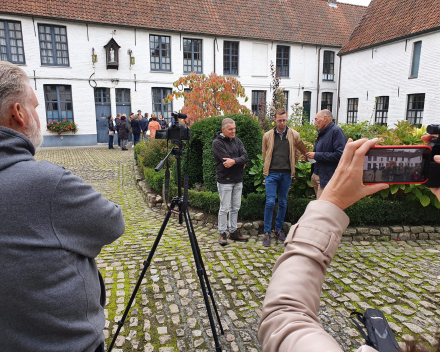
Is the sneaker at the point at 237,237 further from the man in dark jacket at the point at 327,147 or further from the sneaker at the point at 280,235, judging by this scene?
the man in dark jacket at the point at 327,147

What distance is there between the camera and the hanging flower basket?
730 inches

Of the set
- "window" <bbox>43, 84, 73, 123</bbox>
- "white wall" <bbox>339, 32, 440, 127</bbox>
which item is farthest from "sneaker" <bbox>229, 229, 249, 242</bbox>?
Result: "window" <bbox>43, 84, 73, 123</bbox>

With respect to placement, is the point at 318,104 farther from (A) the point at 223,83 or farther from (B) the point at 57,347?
(B) the point at 57,347

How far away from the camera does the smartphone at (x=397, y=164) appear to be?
972 mm

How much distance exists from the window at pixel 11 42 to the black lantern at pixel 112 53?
4.60 m

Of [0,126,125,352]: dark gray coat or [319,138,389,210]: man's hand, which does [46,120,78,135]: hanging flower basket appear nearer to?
[0,126,125,352]: dark gray coat

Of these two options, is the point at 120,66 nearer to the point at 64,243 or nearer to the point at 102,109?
the point at 102,109

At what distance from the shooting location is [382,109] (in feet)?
68.0

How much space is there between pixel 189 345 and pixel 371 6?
26.4 metres

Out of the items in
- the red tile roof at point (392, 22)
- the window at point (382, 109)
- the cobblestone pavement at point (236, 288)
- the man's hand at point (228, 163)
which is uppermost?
the red tile roof at point (392, 22)

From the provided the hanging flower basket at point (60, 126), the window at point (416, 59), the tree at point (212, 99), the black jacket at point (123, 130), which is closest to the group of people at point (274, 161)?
the tree at point (212, 99)

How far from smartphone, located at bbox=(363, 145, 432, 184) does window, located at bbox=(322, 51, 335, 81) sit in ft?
86.4

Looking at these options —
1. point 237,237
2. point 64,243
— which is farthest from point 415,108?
point 64,243

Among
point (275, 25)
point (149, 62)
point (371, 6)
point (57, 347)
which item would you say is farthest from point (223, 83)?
point (371, 6)
